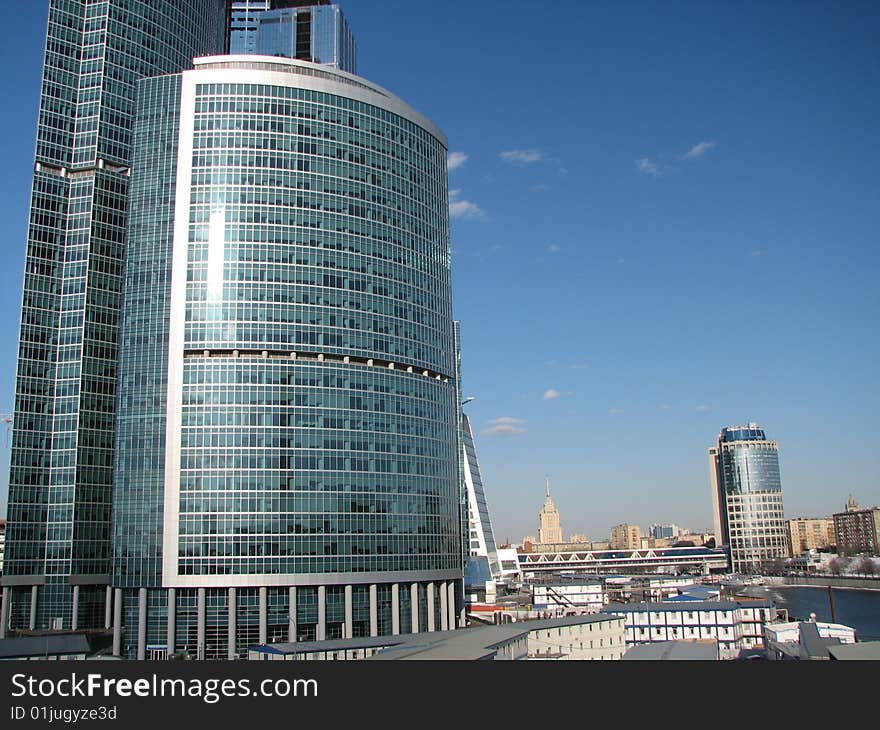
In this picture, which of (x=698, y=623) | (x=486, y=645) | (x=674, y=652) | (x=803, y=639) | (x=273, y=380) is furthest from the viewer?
(x=698, y=623)

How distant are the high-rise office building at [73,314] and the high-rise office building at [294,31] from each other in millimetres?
33139

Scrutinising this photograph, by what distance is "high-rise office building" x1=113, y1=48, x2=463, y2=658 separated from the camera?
10906 cm

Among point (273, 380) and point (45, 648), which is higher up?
point (273, 380)

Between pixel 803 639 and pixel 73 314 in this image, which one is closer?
pixel 803 639

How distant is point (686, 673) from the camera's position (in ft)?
91.9

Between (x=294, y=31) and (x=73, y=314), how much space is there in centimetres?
7734

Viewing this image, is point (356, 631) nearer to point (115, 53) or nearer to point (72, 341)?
point (72, 341)

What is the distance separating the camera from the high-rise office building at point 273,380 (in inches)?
4294

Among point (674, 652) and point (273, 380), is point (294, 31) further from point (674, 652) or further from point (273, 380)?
point (674, 652)

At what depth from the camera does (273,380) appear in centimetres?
11475

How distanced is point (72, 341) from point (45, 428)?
13.4 meters

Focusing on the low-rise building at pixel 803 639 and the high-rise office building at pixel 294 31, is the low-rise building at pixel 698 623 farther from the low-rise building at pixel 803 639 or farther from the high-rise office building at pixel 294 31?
the high-rise office building at pixel 294 31

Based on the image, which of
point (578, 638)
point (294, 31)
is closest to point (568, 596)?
point (578, 638)

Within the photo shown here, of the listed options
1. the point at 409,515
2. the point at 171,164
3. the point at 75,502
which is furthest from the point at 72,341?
the point at 409,515
